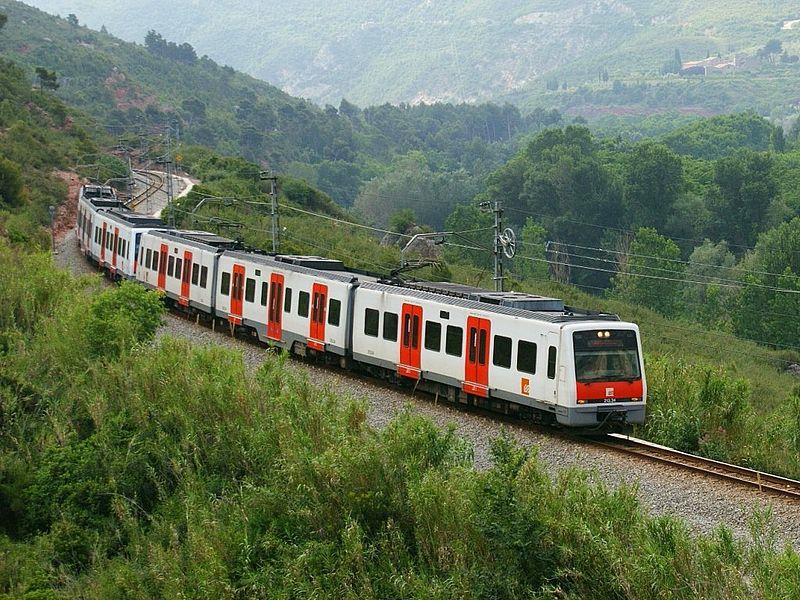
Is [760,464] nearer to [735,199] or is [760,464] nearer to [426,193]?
[735,199]

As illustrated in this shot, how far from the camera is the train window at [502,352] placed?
804 inches

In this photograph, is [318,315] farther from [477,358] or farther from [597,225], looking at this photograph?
[597,225]

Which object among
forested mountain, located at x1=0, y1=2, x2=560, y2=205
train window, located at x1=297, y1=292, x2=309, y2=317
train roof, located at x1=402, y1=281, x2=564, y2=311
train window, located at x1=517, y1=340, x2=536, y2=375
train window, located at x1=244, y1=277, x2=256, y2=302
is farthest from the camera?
forested mountain, located at x1=0, y1=2, x2=560, y2=205

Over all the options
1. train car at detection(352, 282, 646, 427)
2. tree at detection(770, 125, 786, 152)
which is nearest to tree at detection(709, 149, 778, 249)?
tree at detection(770, 125, 786, 152)

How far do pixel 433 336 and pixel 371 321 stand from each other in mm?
2406

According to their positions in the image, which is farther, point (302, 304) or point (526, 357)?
point (302, 304)

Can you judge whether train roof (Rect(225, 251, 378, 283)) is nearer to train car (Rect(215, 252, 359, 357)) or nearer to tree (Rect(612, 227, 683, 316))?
train car (Rect(215, 252, 359, 357))

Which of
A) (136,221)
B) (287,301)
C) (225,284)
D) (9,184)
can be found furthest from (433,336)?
(9,184)

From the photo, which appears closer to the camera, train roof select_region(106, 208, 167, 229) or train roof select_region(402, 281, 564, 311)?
train roof select_region(402, 281, 564, 311)

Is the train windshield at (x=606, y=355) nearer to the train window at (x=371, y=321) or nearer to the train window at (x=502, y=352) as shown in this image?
the train window at (x=502, y=352)

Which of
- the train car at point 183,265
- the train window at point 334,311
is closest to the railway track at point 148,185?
the train car at point 183,265

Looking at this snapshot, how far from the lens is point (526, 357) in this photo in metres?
20.0

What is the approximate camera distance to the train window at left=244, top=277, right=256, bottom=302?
2930cm

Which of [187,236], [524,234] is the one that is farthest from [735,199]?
[187,236]
